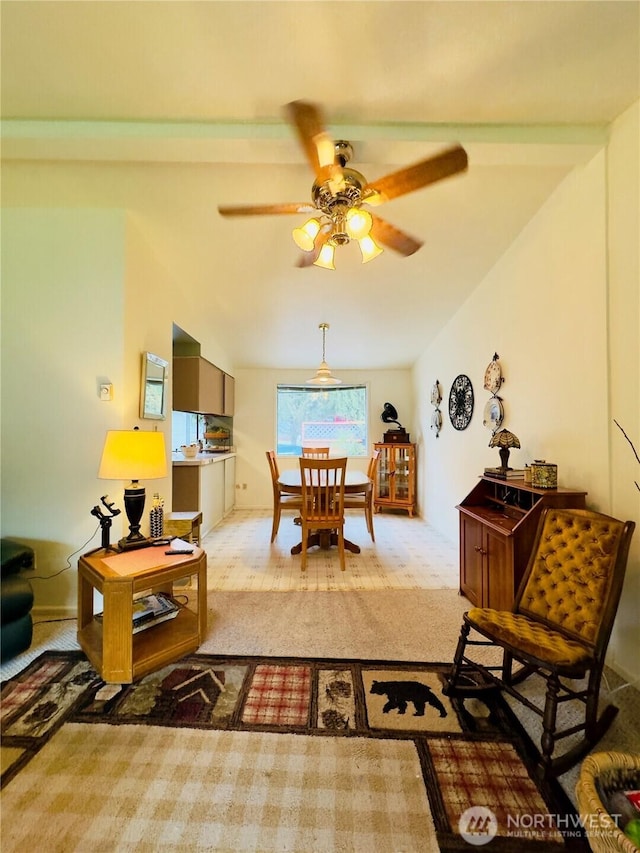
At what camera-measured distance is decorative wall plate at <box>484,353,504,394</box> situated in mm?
2746

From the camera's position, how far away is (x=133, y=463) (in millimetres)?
1847

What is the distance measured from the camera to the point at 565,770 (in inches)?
47.1

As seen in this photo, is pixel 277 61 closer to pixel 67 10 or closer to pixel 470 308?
pixel 67 10

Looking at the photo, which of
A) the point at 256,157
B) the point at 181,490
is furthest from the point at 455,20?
the point at 181,490

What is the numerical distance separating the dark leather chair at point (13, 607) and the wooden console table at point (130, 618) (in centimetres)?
26

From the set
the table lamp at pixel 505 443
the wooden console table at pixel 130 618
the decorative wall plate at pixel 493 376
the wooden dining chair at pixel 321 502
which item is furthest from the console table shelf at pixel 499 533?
the wooden console table at pixel 130 618

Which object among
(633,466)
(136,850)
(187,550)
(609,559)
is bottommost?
(136,850)

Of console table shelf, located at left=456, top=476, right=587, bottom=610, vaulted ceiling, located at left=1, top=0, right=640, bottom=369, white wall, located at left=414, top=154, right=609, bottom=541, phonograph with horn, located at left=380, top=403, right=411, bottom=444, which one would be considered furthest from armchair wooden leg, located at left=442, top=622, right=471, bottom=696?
phonograph with horn, located at left=380, top=403, right=411, bottom=444

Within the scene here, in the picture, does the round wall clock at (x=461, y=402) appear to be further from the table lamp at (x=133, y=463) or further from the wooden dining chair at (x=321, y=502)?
the table lamp at (x=133, y=463)

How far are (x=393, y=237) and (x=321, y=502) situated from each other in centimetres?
221

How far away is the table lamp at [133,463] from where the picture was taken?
183 centimetres

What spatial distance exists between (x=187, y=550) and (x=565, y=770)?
1.87 metres

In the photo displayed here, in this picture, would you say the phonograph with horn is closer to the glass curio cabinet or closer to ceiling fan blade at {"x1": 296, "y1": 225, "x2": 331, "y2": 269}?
the glass curio cabinet

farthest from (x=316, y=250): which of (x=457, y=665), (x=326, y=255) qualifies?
(x=457, y=665)
